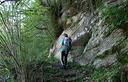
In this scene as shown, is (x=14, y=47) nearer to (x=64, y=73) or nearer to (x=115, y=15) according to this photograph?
(x=64, y=73)

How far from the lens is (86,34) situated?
17.0 meters

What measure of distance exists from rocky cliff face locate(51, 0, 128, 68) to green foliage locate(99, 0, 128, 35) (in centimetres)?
23

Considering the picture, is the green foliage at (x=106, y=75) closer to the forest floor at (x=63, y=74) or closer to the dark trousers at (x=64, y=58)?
the forest floor at (x=63, y=74)

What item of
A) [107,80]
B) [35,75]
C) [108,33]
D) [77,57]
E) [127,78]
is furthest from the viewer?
[77,57]

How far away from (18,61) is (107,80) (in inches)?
197

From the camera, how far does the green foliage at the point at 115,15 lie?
13.1m

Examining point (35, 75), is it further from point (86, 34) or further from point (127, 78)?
point (127, 78)

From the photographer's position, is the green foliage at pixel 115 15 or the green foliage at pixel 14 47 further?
the green foliage at pixel 14 47

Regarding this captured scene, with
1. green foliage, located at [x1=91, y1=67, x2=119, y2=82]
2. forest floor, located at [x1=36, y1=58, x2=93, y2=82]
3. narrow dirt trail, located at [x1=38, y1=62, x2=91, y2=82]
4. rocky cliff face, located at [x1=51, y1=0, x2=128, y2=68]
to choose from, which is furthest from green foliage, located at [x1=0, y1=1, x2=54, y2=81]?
green foliage, located at [x1=91, y1=67, x2=119, y2=82]

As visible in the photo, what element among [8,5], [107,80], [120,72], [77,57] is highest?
[8,5]

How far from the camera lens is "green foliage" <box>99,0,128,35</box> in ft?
42.9

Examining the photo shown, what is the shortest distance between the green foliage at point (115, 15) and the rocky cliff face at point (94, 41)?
23cm

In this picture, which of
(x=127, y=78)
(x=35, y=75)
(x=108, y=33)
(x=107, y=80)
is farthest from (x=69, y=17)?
(x=127, y=78)

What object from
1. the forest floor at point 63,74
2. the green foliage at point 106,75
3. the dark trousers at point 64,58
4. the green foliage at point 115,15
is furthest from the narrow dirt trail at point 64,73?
the green foliage at point 115,15
